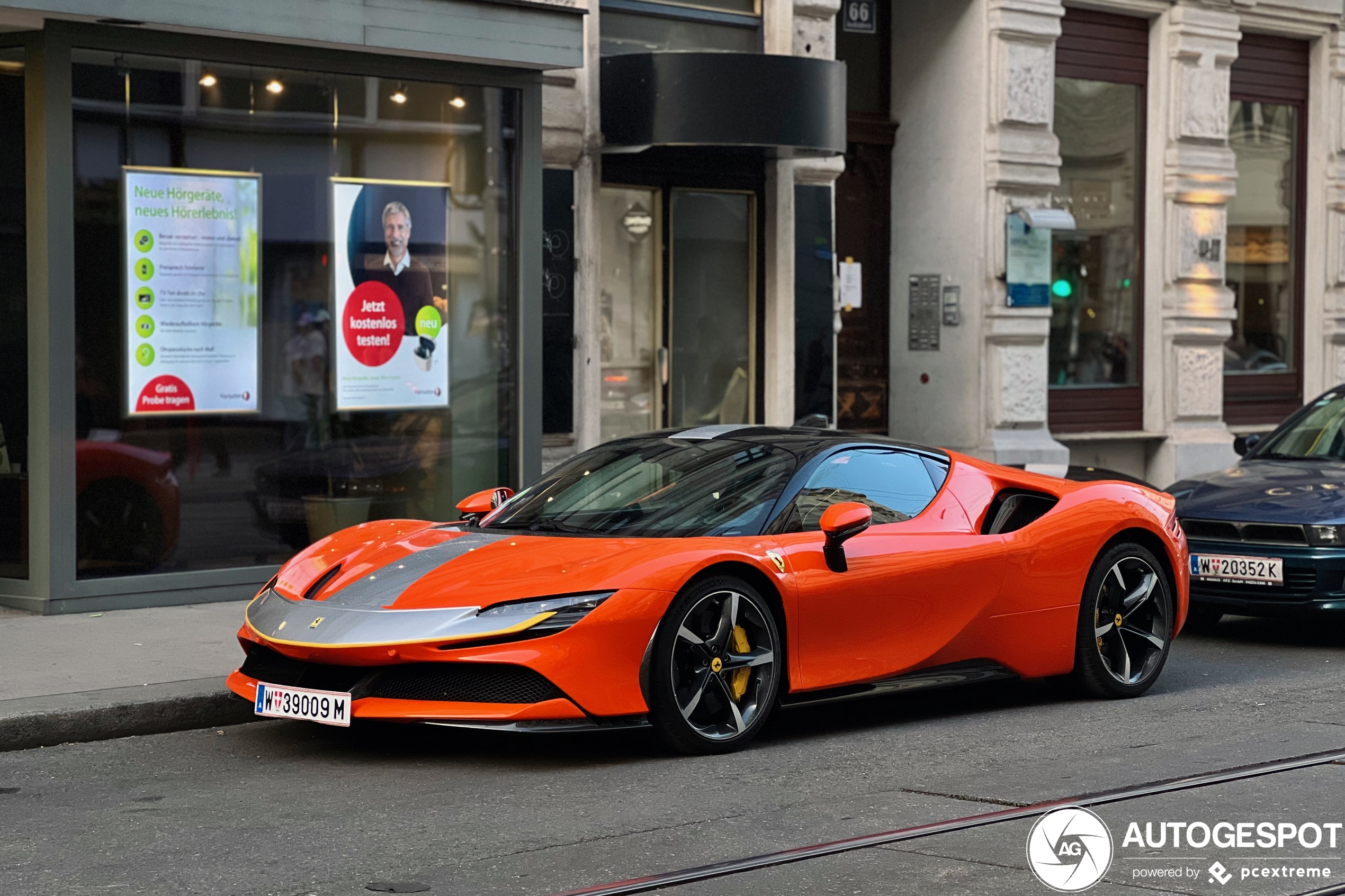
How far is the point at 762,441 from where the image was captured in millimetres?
7656

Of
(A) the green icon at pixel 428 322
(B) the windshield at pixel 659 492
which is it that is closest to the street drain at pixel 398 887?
(B) the windshield at pixel 659 492

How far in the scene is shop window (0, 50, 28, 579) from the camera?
10141mm

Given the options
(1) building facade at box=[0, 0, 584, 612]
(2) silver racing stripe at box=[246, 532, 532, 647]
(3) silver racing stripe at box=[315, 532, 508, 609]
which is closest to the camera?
(2) silver racing stripe at box=[246, 532, 532, 647]

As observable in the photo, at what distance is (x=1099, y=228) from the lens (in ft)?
57.3

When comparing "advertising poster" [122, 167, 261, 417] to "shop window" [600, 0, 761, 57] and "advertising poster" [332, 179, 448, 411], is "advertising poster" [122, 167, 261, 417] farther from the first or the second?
"shop window" [600, 0, 761, 57]

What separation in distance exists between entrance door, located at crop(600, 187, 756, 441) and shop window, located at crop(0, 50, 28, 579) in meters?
4.98

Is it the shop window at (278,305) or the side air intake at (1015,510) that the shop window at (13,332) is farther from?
the side air intake at (1015,510)

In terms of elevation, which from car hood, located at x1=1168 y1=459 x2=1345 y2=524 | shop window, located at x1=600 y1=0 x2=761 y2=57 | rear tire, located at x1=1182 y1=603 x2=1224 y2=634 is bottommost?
rear tire, located at x1=1182 y1=603 x2=1224 y2=634

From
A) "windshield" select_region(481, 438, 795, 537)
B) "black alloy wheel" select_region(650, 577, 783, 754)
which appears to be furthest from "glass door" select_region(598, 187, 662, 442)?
"black alloy wheel" select_region(650, 577, 783, 754)

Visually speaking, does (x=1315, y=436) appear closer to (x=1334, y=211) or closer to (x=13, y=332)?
(x=13, y=332)

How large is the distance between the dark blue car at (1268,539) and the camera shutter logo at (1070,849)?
4171mm

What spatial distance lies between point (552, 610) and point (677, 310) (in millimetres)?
8340

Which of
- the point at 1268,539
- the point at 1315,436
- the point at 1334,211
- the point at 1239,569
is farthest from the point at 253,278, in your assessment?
the point at 1334,211

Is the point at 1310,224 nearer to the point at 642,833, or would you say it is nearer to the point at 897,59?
the point at 897,59
